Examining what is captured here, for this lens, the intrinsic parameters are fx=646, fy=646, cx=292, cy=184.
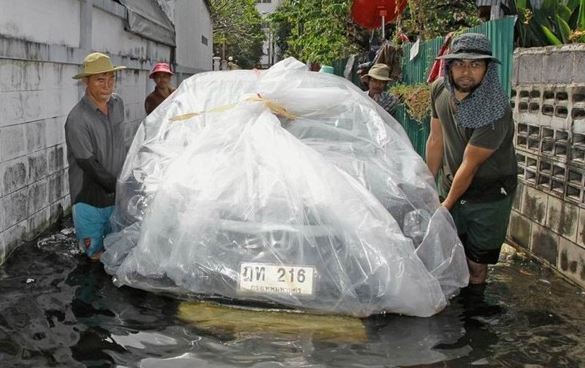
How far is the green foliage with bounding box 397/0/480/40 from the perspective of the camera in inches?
435

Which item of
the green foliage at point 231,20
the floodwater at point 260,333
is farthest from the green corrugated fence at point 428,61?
the green foliage at point 231,20

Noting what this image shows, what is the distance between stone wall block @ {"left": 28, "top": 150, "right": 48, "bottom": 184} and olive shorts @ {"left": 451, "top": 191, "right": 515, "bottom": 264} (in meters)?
3.44

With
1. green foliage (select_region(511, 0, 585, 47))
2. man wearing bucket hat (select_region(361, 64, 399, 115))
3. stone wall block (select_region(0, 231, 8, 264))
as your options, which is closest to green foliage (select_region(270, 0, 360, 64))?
man wearing bucket hat (select_region(361, 64, 399, 115))

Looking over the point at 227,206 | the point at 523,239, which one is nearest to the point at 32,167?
the point at 227,206

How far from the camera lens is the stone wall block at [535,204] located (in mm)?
5129

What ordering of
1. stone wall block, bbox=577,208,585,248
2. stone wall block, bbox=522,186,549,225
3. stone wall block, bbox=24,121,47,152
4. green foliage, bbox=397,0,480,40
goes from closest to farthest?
1. stone wall block, bbox=577,208,585,248
2. stone wall block, bbox=522,186,549,225
3. stone wall block, bbox=24,121,47,152
4. green foliage, bbox=397,0,480,40

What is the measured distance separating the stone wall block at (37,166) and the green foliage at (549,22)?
4589 millimetres

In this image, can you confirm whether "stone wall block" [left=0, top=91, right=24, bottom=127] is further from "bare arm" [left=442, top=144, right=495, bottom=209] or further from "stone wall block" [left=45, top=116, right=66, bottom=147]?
"bare arm" [left=442, top=144, right=495, bottom=209]

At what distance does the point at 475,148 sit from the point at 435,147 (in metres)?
0.67

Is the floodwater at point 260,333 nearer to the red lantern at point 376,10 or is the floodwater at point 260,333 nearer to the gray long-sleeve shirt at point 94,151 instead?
the gray long-sleeve shirt at point 94,151

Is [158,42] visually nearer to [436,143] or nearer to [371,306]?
[436,143]

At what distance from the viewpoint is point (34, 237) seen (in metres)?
5.47

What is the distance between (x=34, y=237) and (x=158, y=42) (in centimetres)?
873

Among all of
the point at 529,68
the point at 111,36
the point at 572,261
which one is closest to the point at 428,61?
the point at 529,68
